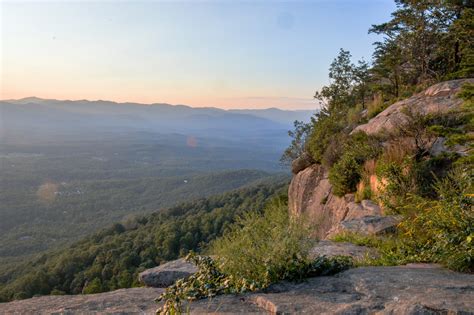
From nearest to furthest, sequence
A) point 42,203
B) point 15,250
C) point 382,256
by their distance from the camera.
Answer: point 382,256
point 15,250
point 42,203

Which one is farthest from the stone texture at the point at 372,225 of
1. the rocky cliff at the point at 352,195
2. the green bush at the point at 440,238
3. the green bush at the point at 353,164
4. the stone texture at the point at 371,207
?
the green bush at the point at 353,164

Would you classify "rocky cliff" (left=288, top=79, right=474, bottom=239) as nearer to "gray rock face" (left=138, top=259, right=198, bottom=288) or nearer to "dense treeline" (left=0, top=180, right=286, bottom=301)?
"gray rock face" (left=138, top=259, right=198, bottom=288)

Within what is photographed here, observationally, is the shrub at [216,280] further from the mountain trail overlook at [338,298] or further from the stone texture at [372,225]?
the stone texture at [372,225]

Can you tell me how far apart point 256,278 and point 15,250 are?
332 feet

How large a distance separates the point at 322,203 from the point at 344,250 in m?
7.24

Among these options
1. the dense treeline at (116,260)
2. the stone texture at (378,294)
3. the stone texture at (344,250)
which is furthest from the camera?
the dense treeline at (116,260)

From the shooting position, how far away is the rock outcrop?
12.1 ft

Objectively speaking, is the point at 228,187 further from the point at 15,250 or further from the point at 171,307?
the point at 171,307

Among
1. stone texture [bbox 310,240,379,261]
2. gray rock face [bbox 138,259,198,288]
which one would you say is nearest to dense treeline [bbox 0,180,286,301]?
stone texture [bbox 310,240,379,261]

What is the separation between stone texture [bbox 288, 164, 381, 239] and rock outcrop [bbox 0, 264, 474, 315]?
3915mm

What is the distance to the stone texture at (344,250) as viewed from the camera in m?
6.51

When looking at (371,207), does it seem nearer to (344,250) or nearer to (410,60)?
(344,250)

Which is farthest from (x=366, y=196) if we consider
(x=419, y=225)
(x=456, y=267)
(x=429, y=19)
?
(x=429, y=19)

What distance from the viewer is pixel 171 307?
3.71 meters
